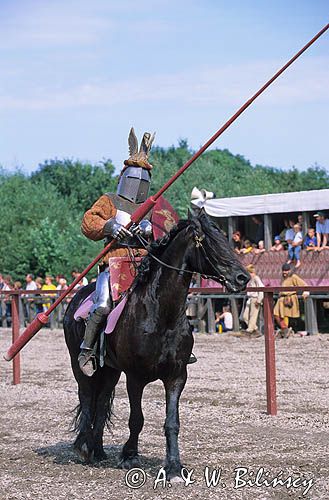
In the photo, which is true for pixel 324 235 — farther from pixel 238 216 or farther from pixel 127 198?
pixel 127 198

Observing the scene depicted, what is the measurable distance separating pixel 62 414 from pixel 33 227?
28640 millimetres

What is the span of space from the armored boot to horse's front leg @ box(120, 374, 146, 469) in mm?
517

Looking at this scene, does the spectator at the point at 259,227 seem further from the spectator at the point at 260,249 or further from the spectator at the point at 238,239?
the spectator at the point at 260,249

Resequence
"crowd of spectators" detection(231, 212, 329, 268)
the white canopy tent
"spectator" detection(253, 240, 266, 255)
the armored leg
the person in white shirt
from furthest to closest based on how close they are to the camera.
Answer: the person in white shirt, "spectator" detection(253, 240, 266, 255), the white canopy tent, "crowd of spectators" detection(231, 212, 329, 268), the armored leg

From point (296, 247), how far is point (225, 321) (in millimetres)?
2477

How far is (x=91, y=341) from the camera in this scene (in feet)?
23.3

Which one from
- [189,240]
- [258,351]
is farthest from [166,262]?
[258,351]

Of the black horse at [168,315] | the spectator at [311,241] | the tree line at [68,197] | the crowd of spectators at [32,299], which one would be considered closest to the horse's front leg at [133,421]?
the black horse at [168,315]

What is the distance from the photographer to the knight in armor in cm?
704

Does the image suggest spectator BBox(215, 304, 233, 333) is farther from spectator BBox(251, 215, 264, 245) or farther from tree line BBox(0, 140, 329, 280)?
tree line BBox(0, 140, 329, 280)

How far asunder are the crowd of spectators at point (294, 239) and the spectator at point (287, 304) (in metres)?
0.61

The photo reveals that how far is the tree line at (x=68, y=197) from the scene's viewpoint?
113 feet

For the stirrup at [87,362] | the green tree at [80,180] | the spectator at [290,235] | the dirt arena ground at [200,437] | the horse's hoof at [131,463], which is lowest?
the dirt arena ground at [200,437]

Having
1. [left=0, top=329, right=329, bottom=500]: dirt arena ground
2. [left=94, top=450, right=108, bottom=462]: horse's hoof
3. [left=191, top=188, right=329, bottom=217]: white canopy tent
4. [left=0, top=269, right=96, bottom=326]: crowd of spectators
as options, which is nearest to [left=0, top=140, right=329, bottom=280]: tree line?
[left=0, top=269, right=96, bottom=326]: crowd of spectators
